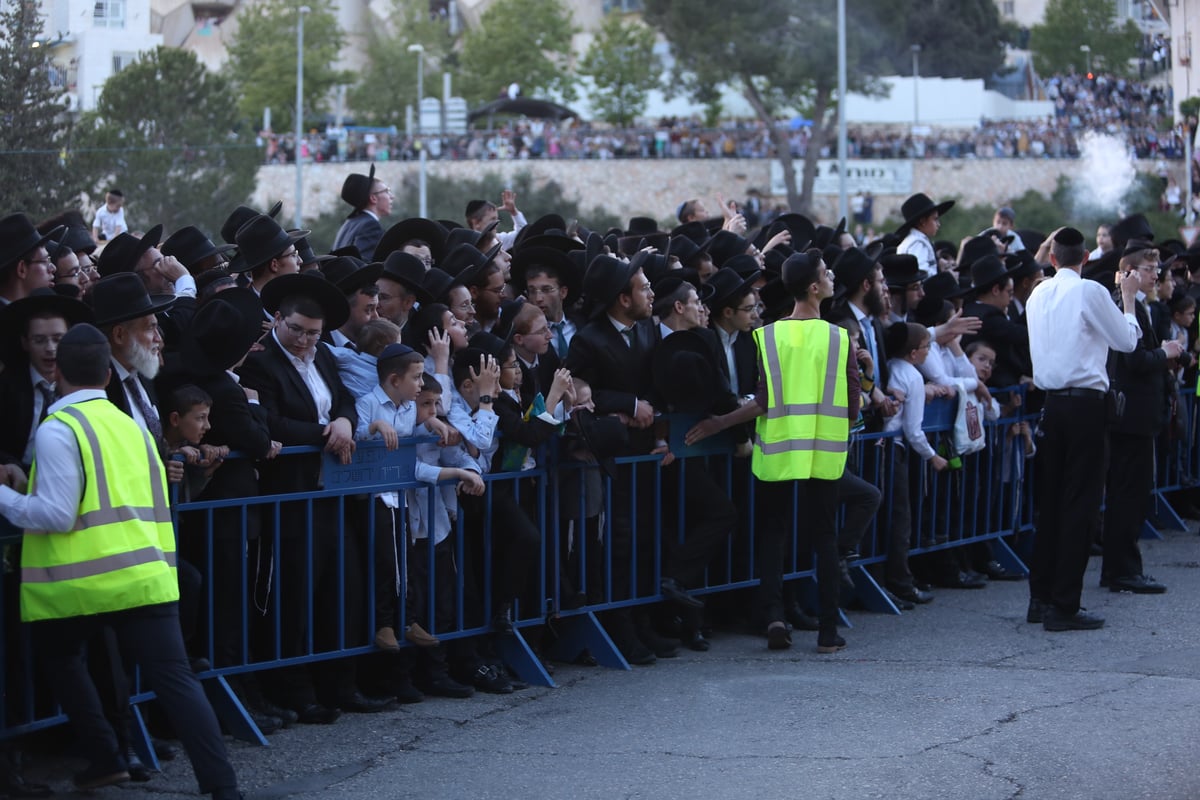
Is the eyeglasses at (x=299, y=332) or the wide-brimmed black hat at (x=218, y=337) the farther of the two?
the eyeglasses at (x=299, y=332)

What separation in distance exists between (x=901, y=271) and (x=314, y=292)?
4.74 metres

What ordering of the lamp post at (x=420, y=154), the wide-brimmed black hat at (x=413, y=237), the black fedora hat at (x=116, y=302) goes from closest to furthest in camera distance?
1. the black fedora hat at (x=116, y=302)
2. the wide-brimmed black hat at (x=413, y=237)
3. the lamp post at (x=420, y=154)

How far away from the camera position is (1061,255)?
9836mm

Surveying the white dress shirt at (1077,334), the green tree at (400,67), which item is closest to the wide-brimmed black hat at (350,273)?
the white dress shirt at (1077,334)

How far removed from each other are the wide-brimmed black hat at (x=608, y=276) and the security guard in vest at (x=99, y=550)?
130 inches

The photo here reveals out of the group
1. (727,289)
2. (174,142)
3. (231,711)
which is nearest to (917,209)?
(727,289)

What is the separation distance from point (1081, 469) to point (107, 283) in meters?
5.41

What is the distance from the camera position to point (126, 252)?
846 centimetres

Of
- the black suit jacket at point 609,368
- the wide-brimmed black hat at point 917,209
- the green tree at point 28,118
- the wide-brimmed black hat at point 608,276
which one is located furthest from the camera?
the green tree at point 28,118

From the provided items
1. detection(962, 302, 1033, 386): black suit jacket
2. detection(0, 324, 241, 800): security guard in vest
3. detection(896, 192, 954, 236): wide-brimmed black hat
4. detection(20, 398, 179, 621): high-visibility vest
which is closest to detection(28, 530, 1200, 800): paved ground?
detection(0, 324, 241, 800): security guard in vest

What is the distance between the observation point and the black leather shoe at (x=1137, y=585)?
35.4 ft

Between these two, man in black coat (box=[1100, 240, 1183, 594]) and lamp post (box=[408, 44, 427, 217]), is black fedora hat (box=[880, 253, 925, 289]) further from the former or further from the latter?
lamp post (box=[408, 44, 427, 217])

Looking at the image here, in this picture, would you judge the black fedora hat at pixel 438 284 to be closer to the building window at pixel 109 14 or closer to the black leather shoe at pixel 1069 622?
the black leather shoe at pixel 1069 622

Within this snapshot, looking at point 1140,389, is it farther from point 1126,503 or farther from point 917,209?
point 917,209
